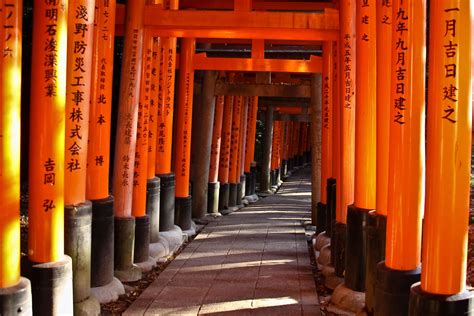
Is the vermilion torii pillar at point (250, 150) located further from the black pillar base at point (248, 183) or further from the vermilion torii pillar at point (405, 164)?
the vermilion torii pillar at point (405, 164)

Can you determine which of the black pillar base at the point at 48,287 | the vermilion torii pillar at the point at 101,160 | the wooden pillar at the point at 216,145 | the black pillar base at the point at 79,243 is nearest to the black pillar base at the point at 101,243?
the vermilion torii pillar at the point at 101,160

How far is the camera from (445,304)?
9.09ft

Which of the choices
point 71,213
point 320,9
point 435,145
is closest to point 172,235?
point 71,213

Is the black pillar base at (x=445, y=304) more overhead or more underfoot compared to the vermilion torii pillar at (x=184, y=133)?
more underfoot

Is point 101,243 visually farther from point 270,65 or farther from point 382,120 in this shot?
point 270,65

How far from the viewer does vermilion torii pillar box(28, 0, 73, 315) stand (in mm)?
3604

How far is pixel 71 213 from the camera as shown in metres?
4.21

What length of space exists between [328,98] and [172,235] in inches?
104

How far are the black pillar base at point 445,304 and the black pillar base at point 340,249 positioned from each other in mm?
2556

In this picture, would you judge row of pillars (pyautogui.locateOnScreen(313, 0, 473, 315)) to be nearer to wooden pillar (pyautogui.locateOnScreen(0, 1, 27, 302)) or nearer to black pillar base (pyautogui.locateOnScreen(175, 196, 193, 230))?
wooden pillar (pyautogui.locateOnScreen(0, 1, 27, 302))

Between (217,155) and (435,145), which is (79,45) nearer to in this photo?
(435,145)

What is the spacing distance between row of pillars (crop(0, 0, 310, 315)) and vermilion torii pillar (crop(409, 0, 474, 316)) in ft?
6.96

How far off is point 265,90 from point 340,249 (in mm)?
5374

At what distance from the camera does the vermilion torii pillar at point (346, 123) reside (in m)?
5.34
